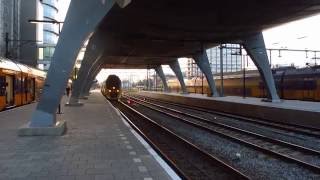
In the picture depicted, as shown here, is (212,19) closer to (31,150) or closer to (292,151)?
(292,151)

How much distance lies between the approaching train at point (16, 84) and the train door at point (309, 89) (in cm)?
2161

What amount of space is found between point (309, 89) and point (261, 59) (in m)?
5.25

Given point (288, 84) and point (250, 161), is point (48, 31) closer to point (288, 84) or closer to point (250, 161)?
point (288, 84)

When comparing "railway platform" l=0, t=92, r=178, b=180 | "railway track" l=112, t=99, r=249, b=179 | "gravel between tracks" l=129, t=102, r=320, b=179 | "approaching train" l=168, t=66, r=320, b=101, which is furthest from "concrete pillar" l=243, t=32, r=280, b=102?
"railway platform" l=0, t=92, r=178, b=180

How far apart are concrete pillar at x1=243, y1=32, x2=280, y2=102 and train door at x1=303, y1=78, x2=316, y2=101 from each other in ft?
12.0

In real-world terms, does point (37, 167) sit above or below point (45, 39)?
below

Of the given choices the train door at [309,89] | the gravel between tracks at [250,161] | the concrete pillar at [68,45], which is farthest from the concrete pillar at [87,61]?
the concrete pillar at [68,45]

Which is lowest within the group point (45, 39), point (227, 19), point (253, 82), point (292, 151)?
point (292, 151)

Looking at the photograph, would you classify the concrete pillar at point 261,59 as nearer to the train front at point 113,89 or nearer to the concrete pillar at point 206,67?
the concrete pillar at point 206,67

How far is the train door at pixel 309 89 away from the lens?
111 ft

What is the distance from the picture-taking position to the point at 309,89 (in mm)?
34562

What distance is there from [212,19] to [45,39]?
76361 mm

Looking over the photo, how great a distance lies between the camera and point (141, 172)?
817 centimetres

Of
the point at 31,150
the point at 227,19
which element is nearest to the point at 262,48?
the point at 227,19
